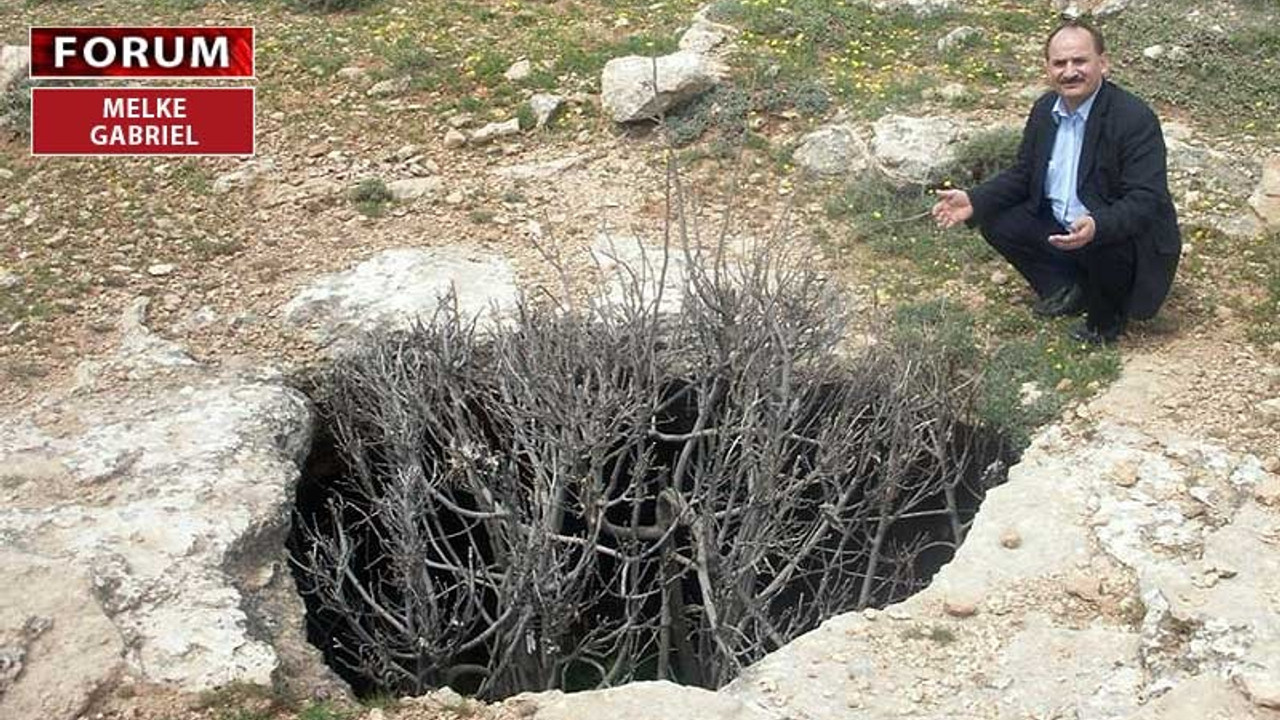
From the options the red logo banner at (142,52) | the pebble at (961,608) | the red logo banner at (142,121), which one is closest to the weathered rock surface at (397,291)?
the red logo banner at (142,121)

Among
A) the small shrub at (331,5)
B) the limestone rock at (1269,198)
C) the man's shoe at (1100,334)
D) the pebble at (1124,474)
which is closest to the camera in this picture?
the pebble at (1124,474)

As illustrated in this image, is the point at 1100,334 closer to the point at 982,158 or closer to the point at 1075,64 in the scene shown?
the point at 1075,64

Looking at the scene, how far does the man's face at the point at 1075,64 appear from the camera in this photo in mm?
4637

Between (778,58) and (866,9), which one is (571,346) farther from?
(866,9)

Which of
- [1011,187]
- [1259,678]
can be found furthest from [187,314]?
[1259,678]

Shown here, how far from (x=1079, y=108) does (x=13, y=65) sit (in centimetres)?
526

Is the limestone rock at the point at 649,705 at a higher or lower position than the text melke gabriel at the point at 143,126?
lower

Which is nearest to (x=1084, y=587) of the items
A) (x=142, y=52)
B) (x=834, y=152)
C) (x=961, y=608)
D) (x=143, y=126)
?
(x=961, y=608)

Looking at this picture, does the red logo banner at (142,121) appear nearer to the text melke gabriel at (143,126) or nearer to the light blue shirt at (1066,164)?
the text melke gabriel at (143,126)

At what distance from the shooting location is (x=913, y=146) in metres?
6.25

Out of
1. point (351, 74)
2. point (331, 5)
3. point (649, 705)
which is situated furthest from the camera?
point (331, 5)

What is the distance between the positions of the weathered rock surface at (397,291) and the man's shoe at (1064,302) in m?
1.97

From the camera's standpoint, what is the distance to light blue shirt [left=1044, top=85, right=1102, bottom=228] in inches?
191

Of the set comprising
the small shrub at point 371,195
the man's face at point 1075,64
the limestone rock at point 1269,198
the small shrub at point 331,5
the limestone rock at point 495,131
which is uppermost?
the man's face at point 1075,64
